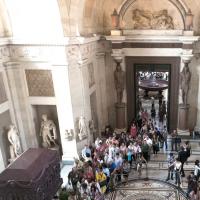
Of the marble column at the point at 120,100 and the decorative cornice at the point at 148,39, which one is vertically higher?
the decorative cornice at the point at 148,39

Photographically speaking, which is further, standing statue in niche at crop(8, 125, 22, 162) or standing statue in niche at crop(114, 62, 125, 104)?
standing statue in niche at crop(114, 62, 125, 104)

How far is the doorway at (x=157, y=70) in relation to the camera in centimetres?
1316

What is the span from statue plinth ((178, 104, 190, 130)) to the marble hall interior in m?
0.05

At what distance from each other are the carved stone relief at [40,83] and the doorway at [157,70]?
445cm

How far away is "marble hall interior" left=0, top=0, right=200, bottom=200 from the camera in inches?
355

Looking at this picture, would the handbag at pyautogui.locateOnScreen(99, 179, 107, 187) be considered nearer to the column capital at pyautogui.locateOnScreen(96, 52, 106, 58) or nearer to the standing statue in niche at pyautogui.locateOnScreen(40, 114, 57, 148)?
the standing statue in niche at pyautogui.locateOnScreen(40, 114, 57, 148)

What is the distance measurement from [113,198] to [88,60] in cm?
560

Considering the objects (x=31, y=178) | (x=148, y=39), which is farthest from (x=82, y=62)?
(x=31, y=178)

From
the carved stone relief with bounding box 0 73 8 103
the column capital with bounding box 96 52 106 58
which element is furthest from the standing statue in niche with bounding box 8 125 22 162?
the column capital with bounding box 96 52 106 58

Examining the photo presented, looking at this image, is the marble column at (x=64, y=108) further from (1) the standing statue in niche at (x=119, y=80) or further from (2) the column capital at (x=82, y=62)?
(1) the standing statue in niche at (x=119, y=80)

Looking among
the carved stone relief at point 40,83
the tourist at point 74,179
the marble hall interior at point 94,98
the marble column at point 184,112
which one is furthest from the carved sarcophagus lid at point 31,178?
the marble column at point 184,112

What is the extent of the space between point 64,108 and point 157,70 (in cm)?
540

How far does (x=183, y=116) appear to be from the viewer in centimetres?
1341

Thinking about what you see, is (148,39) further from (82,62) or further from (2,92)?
(2,92)
